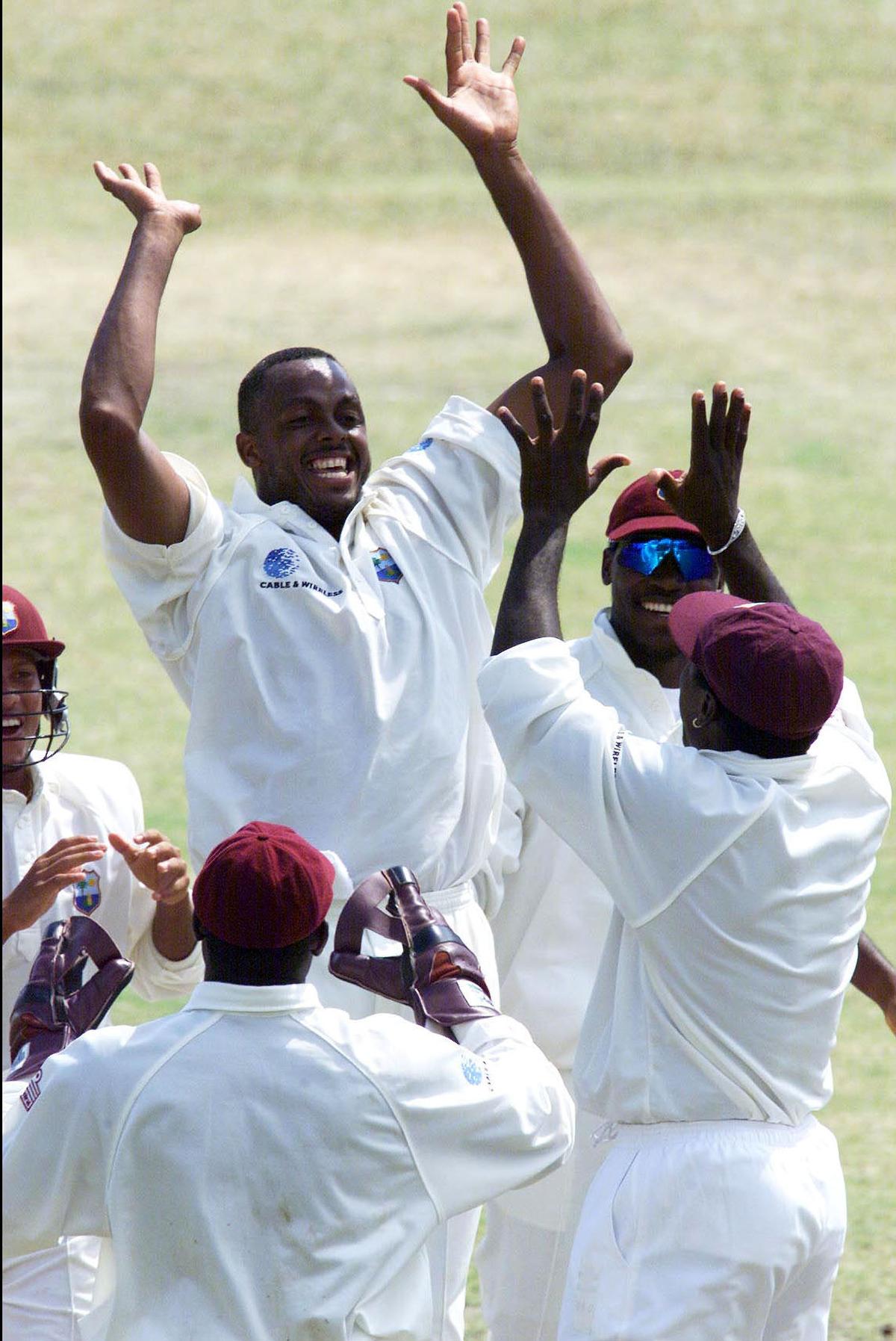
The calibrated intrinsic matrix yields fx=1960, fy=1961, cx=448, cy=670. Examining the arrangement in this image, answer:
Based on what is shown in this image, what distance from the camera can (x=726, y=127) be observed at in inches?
861

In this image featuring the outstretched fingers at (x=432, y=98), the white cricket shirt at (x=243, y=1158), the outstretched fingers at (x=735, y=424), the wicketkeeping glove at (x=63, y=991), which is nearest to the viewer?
the white cricket shirt at (x=243, y=1158)

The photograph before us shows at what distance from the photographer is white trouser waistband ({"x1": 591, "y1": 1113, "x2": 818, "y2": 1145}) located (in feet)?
9.28

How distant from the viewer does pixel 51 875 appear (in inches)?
121

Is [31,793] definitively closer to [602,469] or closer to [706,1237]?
[602,469]

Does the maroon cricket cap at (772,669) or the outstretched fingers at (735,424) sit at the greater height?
the outstretched fingers at (735,424)

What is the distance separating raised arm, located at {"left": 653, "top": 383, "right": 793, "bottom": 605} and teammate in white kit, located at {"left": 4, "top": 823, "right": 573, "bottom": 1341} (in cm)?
106

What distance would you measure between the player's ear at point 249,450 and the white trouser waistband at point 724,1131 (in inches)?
55.1

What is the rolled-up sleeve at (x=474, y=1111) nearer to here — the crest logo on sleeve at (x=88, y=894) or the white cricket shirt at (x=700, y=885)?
the white cricket shirt at (x=700, y=885)

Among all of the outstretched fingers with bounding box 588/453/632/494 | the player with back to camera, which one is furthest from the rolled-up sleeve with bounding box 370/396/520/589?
the outstretched fingers with bounding box 588/453/632/494

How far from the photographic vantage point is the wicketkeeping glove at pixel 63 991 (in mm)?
2643

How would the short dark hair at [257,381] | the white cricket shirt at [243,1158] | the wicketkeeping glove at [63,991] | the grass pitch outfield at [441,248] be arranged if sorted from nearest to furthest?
1. the white cricket shirt at [243,1158]
2. the wicketkeeping glove at [63,991]
3. the short dark hair at [257,381]
4. the grass pitch outfield at [441,248]

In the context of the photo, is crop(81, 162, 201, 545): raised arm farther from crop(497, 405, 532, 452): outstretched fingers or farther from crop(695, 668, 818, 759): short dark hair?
crop(695, 668, 818, 759): short dark hair

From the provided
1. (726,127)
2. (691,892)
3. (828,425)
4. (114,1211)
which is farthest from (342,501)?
(726,127)

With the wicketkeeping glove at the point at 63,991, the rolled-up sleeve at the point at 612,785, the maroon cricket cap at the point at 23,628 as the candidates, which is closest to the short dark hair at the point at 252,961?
the wicketkeeping glove at the point at 63,991
